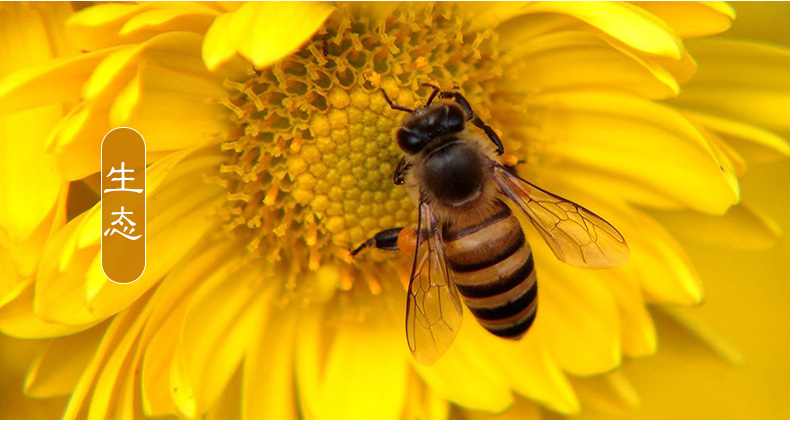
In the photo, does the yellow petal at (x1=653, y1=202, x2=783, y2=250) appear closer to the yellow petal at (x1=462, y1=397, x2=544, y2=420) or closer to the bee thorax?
the yellow petal at (x1=462, y1=397, x2=544, y2=420)

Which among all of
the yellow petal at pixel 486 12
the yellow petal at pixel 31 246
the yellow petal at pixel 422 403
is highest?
the yellow petal at pixel 486 12

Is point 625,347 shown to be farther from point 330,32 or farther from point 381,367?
point 330,32

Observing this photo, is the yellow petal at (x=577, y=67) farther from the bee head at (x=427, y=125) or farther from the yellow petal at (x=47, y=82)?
the yellow petal at (x=47, y=82)

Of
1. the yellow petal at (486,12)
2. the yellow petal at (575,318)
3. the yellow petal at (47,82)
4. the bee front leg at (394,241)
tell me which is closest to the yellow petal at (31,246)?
the yellow petal at (47,82)

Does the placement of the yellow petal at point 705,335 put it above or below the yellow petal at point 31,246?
below

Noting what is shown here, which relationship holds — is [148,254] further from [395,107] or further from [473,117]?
[473,117]

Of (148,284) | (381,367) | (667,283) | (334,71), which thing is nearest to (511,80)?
(334,71)
